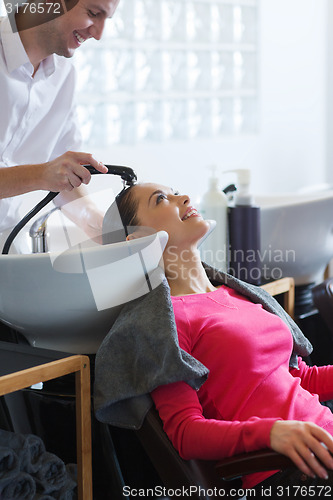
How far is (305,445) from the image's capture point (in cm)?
92

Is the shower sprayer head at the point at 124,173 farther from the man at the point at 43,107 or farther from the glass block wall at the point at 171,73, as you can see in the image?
the glass block wall at the point at 171,73

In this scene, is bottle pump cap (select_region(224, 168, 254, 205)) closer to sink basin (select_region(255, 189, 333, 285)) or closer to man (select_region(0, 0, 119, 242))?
sink basin (select_region(255, 189, 333, 285))

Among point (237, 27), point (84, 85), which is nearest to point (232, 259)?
point (84, 85)

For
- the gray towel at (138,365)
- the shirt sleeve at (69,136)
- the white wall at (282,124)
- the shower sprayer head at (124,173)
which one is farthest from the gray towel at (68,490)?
the white wall at (282,124)

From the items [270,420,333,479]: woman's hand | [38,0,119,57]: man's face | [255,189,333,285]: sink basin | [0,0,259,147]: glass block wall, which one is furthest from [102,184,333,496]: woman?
[0,0,259,147]: glass block wall

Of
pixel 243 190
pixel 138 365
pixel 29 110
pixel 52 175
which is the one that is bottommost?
pixel 138 365

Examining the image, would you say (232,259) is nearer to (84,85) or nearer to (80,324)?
(80,324)

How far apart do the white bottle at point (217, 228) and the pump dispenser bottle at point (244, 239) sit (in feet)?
0.05

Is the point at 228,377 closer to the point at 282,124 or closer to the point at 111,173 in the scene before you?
the point at 111,173

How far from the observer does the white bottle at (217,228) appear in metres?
1.66

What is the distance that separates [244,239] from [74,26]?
69 cm

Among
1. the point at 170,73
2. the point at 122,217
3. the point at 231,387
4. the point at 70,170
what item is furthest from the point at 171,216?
the point at 170,73

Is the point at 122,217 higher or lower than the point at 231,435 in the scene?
higher

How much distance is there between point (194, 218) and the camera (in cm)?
128
